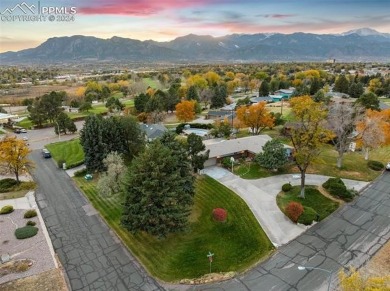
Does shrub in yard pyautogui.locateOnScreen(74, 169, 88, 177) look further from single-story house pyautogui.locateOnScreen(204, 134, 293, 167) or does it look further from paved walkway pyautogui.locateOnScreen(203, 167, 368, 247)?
single-story house pyautogui.locateOnScreen(204, 134, 293, 167)

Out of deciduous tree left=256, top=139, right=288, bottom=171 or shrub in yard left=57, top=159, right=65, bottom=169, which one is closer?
deciduous tree left=256, top=139, right=288, bottom=171

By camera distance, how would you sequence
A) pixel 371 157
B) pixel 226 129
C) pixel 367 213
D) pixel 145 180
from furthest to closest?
pixel 226 129 → pixel 371 157 → pixel 367 213 → pixel 145 180

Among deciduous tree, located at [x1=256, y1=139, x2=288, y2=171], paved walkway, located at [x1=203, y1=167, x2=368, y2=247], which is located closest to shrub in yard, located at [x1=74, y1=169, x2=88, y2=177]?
paved walkway, located at [x1=203, y1=167, x2=368, y2=247]

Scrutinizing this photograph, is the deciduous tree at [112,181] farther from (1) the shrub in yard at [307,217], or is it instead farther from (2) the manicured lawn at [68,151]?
(1) the shrub in yard at [307,217]

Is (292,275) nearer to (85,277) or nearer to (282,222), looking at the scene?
(282,222)

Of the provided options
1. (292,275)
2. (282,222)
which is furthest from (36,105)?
(292,275)
